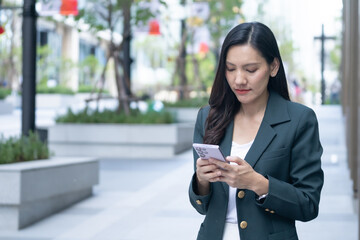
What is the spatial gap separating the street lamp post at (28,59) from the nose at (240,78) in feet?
28.2

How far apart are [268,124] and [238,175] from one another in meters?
0.34

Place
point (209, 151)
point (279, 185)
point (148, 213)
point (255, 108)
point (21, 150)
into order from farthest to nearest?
point (21, 150) → point (148, 213) → point (255, 108) → point (279, 185) → point (209, 151)

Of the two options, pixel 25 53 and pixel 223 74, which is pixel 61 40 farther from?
pixel 223 74

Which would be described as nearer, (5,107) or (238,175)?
(238,175)

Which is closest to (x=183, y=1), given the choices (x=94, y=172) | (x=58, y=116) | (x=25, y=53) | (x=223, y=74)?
(x=58, y=116)

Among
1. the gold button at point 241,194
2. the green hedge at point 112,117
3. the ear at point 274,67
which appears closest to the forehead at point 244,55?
the ear at point 274,67

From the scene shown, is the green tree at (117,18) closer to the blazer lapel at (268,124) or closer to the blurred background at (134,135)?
the blurred background at (134,135)

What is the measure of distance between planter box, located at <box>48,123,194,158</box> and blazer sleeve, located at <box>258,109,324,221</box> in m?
13.0

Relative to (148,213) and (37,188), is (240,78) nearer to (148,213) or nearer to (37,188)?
(37,188)

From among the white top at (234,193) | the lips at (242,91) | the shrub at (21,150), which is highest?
the lips at (242,91)

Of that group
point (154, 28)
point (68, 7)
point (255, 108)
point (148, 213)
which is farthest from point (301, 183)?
point (154, 28)

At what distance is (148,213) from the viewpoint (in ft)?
27.9

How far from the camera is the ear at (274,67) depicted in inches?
109

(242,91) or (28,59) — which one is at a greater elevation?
(28,59)
